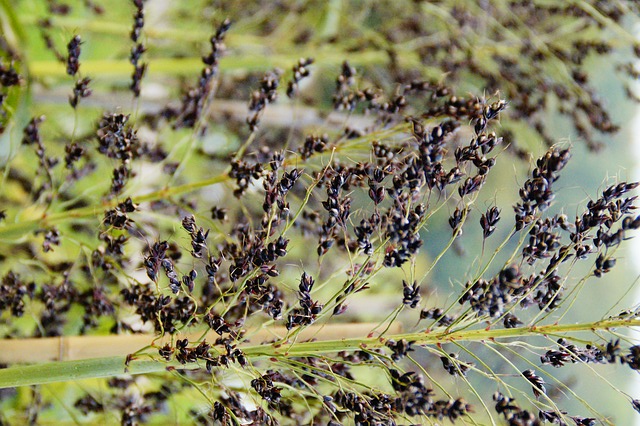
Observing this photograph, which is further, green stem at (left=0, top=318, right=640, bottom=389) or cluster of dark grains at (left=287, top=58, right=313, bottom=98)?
cluster of dark grains at (left=287, top=58, right=313, bottom=98)

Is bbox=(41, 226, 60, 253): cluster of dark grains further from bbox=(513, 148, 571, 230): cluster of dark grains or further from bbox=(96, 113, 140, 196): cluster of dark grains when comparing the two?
bbox=(513, 148, 571, 230): cluster of dark grains

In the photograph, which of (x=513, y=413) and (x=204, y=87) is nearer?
(x=513, y=413)

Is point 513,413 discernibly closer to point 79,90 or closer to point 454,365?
point 454,365

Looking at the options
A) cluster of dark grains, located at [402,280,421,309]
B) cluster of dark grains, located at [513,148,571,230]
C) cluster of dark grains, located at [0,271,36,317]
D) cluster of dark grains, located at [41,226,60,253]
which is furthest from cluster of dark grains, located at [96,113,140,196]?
cluster of dark grains, located at [513,148,571,230]

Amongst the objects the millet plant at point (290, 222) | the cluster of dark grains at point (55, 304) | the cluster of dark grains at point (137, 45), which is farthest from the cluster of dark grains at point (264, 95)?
the cluster of dark grains at point (55, 304)

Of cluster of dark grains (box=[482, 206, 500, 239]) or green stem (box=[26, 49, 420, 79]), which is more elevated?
green stem (box=[26, 49, 420, 79])

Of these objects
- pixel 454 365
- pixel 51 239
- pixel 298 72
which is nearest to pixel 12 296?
pixel 51 239

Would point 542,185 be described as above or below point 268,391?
above

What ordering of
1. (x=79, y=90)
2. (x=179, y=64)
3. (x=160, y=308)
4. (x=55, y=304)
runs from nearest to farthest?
1. (x=160, y=308)
2. (x=79, y=90)
3. (x=55, y=304)
4. (x=179, y=64)
